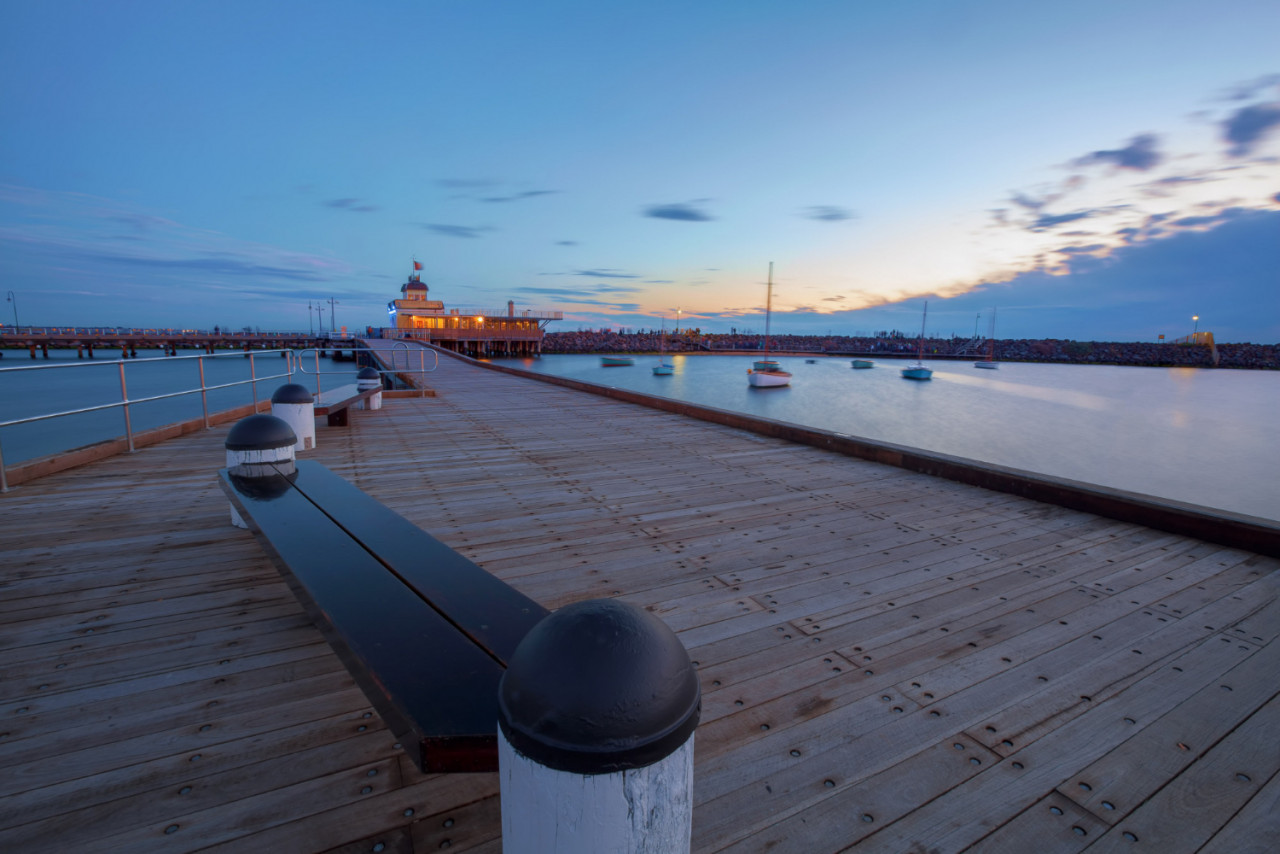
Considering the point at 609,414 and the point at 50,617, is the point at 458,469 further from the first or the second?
the point at 609,414

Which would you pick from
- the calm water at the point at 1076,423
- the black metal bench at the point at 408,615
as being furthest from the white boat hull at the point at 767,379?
the black metal bench at the point at 408,615

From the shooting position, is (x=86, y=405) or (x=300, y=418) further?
(x=86, y=405)

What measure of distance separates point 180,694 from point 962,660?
3.16m

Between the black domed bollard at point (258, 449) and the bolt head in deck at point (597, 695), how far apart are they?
343 cm

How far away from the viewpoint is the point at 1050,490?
460 centimetres

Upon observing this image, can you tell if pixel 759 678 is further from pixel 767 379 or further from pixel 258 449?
pixel 767 379

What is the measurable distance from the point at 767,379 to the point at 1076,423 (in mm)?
25136

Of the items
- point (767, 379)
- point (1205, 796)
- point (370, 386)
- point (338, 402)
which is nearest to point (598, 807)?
point (1205, 796)

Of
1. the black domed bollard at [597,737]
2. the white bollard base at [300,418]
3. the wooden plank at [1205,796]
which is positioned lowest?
the wooden plank at [1205,796]

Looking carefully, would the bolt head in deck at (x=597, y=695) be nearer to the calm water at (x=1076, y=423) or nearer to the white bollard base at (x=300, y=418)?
the white bollard base at (x=300, y=418)

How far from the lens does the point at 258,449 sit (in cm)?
366

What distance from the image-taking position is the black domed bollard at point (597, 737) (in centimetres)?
89

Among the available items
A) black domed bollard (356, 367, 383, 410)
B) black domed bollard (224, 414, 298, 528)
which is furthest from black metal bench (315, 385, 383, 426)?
black domed bollard (224, 414, 298, 528)

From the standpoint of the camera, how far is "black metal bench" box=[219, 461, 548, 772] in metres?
1.28
